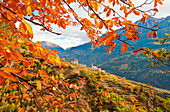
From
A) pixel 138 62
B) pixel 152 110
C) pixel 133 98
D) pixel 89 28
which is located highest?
pixel 138 62

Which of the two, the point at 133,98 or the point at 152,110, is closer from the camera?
the point at 152,110

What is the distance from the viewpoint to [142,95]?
5215mm

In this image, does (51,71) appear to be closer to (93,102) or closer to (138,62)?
(93,102)

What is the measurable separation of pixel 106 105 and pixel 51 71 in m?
4.02

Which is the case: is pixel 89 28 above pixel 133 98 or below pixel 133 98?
above

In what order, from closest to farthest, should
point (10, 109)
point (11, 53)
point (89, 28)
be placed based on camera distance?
point (11, 53) → point (89, 28) → point (10, 109)

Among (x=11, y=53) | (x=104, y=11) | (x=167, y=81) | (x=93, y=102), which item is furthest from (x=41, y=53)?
(x=167, y=81)

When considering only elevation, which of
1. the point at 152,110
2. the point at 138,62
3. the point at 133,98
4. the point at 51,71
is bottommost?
the point at 152,110

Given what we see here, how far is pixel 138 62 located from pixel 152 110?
116834 mm

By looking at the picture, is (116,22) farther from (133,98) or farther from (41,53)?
(133,98)

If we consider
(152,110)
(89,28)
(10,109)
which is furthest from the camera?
(152,110)

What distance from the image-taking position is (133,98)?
197 inches

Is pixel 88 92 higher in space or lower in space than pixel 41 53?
lower

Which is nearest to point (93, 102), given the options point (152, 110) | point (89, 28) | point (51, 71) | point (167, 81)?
point (152, 110)
